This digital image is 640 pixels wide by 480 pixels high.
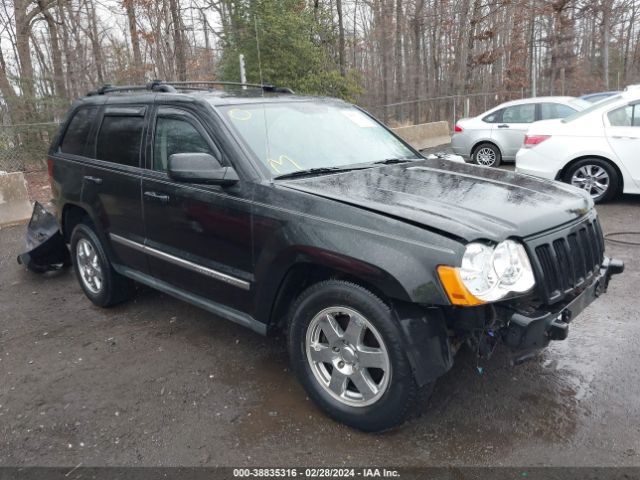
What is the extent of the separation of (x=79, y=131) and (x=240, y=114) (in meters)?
2.04

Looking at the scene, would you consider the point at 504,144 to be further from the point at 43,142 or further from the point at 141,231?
the point at 43,142

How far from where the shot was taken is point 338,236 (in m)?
2.77

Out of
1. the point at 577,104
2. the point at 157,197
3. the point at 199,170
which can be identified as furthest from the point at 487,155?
the point at 199,170

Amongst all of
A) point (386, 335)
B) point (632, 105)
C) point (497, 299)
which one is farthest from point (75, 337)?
point (632, 105)

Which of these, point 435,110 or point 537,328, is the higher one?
point 435,110

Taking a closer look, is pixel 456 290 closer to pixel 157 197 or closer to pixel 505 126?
pixel 157 197

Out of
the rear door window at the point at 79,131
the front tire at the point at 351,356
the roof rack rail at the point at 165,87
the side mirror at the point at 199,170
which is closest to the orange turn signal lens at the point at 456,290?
the front tire at the point at 351,356

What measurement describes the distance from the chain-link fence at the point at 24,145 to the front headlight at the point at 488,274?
38.8 feet

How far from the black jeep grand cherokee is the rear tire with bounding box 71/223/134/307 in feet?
0.76

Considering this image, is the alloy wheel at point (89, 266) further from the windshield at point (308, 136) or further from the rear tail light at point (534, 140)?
the rear tail light at point (534, 140)

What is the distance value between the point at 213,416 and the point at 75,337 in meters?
1.83

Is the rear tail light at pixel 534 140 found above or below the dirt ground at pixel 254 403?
above

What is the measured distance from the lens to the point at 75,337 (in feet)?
14.2

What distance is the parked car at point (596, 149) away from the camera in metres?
7.12
